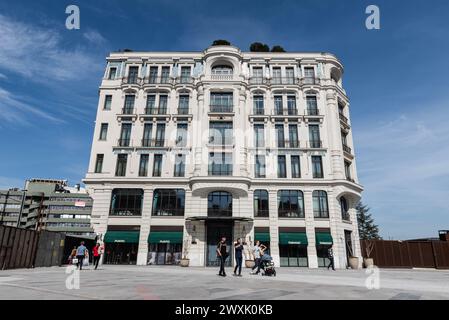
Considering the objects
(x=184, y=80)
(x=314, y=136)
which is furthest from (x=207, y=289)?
→ (x=184, y=80)

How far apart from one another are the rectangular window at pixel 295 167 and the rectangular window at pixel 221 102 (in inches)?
324

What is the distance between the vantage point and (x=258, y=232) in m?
26.2

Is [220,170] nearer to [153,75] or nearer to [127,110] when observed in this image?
[127,110]

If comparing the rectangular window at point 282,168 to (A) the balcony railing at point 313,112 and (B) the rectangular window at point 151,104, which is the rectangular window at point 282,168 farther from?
(B) the rectangular window at point 151,104

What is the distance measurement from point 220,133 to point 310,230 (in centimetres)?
1281

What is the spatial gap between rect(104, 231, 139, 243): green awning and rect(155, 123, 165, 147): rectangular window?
9021mm

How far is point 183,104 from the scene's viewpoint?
30.9 m

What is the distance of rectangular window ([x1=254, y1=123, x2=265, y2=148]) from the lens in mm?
29281

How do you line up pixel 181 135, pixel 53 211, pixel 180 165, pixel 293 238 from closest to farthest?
pixel 293 238
pixel 180 165
pixel 181 135
pixel 53 211

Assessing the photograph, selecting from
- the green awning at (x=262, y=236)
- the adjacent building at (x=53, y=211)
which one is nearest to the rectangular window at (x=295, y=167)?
the green awning at (x=262, y=236)

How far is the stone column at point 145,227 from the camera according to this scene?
25375 mm

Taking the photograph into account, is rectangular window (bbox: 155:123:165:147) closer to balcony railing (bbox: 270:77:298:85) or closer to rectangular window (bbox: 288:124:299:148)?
balcony railing (bbox: 270:77:298:85)

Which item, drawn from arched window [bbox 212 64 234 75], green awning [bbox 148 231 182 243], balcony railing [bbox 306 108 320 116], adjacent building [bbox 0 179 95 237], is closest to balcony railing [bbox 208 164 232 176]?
green awning [bbox 148 231 182 243]
